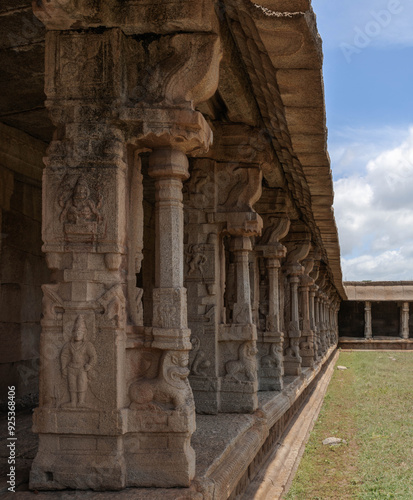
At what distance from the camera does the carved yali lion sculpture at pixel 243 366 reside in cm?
659

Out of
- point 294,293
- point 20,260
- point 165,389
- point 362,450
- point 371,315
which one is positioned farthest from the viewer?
point 371,315

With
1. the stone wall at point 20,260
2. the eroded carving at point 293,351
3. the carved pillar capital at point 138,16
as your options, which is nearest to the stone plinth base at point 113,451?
the carved pillar capital at point 138,16

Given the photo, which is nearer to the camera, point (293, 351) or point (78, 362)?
point (78, 362)

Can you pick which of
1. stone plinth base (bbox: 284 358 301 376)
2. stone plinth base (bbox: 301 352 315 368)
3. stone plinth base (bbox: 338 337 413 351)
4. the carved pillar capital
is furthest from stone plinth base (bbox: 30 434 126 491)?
stone plinth base (bbox: 338 337 413 351)

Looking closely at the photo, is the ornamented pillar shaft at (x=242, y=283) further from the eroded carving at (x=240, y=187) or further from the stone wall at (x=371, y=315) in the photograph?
the stone wall at (x=371, y=315)

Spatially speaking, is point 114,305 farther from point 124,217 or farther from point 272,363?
point 272,363

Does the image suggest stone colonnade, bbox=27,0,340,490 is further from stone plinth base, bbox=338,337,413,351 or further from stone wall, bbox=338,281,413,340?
stone wall, bbox=338,281,413,340

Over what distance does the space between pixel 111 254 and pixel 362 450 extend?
576 centimetres

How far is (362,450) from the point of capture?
798 centimetres

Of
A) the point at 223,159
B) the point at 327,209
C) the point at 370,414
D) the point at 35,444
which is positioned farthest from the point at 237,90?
the point at 370,414

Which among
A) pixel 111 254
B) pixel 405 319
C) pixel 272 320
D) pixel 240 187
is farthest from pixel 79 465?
pixel 405 319

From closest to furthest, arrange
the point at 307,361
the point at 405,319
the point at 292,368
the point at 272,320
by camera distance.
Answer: the point at 272,320 → the point at 292,368 → the point at 307,361 → the point at 405,319

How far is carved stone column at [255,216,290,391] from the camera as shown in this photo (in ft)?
29.4

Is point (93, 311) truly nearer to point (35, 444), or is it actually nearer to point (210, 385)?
point (35, 444)
